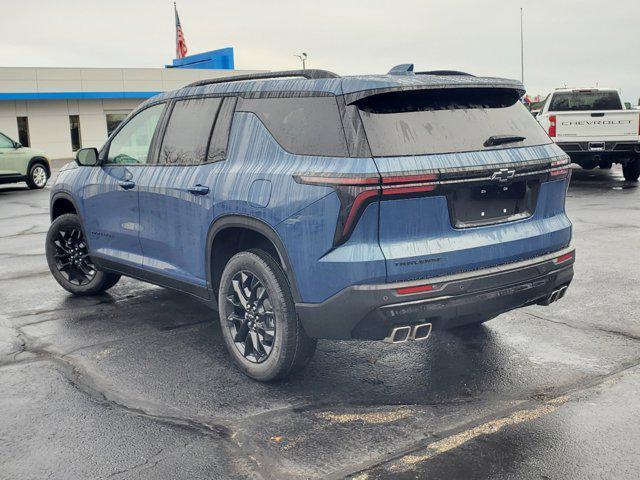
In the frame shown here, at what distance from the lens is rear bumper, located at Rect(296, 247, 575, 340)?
3895 millimetres

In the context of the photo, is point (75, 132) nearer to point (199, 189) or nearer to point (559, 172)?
point (199, 189)

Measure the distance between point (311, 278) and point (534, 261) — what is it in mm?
1351

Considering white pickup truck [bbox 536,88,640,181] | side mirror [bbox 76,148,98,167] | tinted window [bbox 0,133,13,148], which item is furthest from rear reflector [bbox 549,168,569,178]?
tinted window [bbox 0,133,13,148]

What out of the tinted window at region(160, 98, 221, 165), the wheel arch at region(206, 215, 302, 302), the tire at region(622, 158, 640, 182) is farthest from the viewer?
the tire at region(622, 158, 640, 182)

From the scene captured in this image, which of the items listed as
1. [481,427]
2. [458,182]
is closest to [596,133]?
[458,182]

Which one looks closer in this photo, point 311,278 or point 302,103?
point 311,278

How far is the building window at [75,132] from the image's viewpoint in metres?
45.1

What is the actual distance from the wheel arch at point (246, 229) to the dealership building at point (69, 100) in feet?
133

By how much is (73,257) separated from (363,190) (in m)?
4.18

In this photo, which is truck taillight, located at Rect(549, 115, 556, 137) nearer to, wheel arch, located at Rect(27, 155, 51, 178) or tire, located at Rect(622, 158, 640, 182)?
tire, located at Rect(622, 158, 640, 182)

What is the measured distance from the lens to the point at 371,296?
388cm

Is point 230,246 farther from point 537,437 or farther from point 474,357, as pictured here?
point 537,437

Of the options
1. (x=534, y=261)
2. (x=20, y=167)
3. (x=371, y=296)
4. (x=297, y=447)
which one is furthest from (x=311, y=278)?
(x=20, y=167)

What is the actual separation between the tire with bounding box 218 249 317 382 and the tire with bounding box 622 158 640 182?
48.2ft
